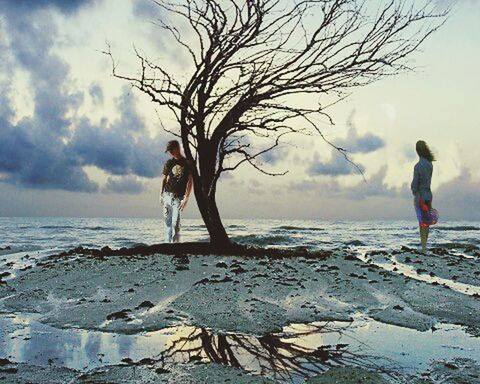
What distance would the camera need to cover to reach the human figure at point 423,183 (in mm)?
13727

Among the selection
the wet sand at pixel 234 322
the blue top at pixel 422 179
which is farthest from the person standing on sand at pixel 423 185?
→ the wet sand at pixel 234 322

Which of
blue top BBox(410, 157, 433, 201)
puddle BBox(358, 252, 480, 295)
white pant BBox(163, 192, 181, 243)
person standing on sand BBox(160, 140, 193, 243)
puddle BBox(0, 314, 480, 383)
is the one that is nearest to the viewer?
puddle BBox(0, 314, 480, 383)

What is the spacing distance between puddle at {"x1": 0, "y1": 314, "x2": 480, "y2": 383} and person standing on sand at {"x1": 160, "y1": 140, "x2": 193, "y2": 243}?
6.60 metres

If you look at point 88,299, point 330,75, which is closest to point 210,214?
point 330,75

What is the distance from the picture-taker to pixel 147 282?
872 cm

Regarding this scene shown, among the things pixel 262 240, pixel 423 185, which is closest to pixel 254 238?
pixel 262 240

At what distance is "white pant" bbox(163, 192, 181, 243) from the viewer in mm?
12898

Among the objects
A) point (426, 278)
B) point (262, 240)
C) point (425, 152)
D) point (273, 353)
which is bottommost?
point (273, 353)

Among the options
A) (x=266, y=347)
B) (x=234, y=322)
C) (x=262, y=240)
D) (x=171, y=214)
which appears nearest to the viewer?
(x=266, y=347)

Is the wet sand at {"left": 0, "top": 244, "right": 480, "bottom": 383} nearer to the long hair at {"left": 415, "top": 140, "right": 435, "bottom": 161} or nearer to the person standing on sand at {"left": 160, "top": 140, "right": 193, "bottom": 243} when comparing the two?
the person standing on sand at {"left": 160, "top": 140, "right": 193, "bottom": 243}

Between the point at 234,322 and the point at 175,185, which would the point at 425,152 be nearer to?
the point at 175,185

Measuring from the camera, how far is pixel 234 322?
6.34m

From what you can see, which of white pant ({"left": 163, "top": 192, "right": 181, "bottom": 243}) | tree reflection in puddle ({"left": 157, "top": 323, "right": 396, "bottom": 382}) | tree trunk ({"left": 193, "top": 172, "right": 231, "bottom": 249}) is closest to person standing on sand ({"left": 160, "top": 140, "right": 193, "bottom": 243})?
white pant ({"left": 163, "top": 192, "right": 181, "bottom": 243})

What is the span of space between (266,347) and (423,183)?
967 centimetres
